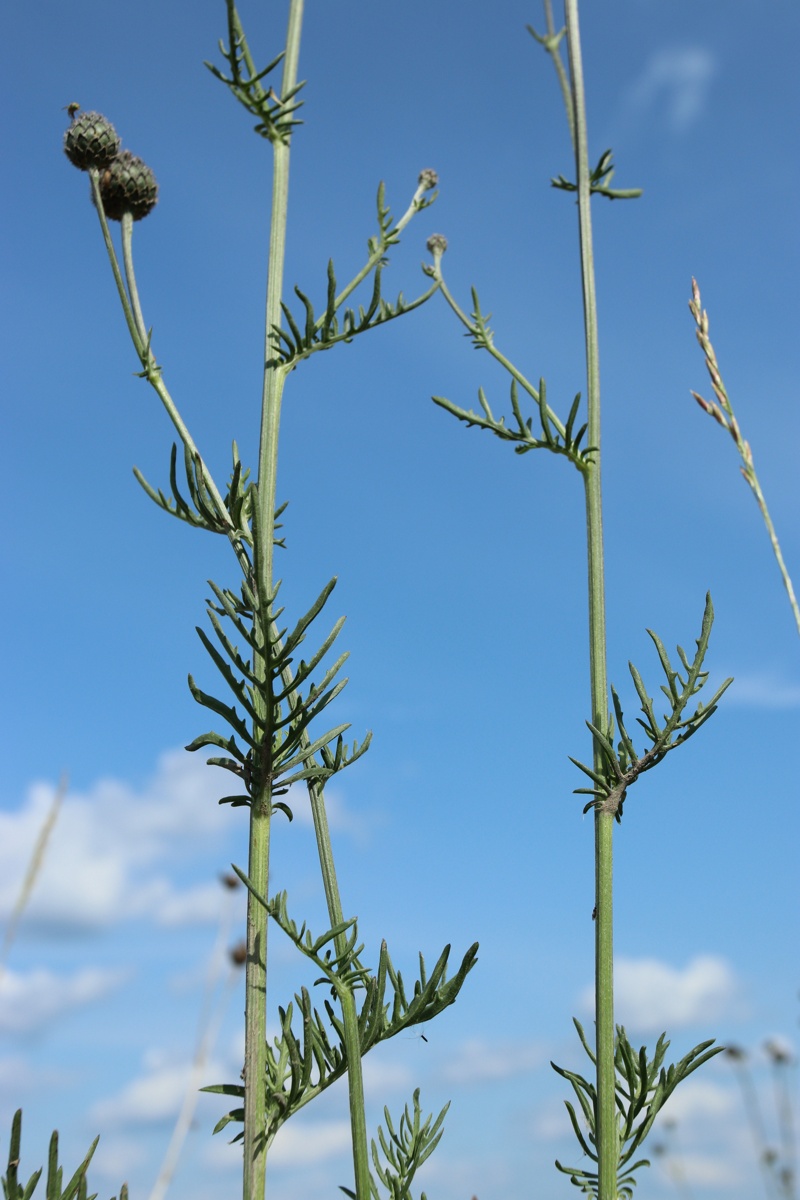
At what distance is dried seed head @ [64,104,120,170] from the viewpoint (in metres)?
2.91

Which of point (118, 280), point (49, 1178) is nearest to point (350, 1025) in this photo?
point (49, 1178)

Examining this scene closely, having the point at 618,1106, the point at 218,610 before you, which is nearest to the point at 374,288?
the point at 218,610

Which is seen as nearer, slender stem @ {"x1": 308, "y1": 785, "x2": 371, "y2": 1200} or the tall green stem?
the tall green stem

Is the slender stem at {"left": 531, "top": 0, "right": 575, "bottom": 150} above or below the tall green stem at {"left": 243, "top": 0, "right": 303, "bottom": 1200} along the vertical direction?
above

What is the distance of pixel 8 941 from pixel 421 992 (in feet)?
3.33

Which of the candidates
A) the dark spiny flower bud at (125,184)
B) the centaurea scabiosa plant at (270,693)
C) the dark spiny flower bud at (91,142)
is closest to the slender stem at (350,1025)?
the centaurea scabiosa plant at (270,693)

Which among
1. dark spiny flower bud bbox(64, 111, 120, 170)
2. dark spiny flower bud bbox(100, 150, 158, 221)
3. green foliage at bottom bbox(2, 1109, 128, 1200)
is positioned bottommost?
green foliage at bottom bbox(2, 1109, 128, 1200)

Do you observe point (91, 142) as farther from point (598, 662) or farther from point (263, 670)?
point (598, 662)

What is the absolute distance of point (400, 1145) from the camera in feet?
9.96

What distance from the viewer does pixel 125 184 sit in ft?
9.62

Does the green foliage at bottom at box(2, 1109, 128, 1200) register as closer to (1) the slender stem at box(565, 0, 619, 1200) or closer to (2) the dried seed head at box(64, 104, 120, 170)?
(1) the slender stem at box(565, 0, 619, 1200)

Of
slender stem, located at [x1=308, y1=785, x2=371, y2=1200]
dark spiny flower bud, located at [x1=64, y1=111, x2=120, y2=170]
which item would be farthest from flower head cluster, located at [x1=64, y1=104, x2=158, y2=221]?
slender stem, located at [x1=308, y1=785, x2=371, y2=1200]

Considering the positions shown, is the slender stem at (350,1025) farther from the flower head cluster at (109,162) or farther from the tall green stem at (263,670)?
the flower head cluster at (109,162)

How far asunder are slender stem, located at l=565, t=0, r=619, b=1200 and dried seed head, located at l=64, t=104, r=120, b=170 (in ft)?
3.95
